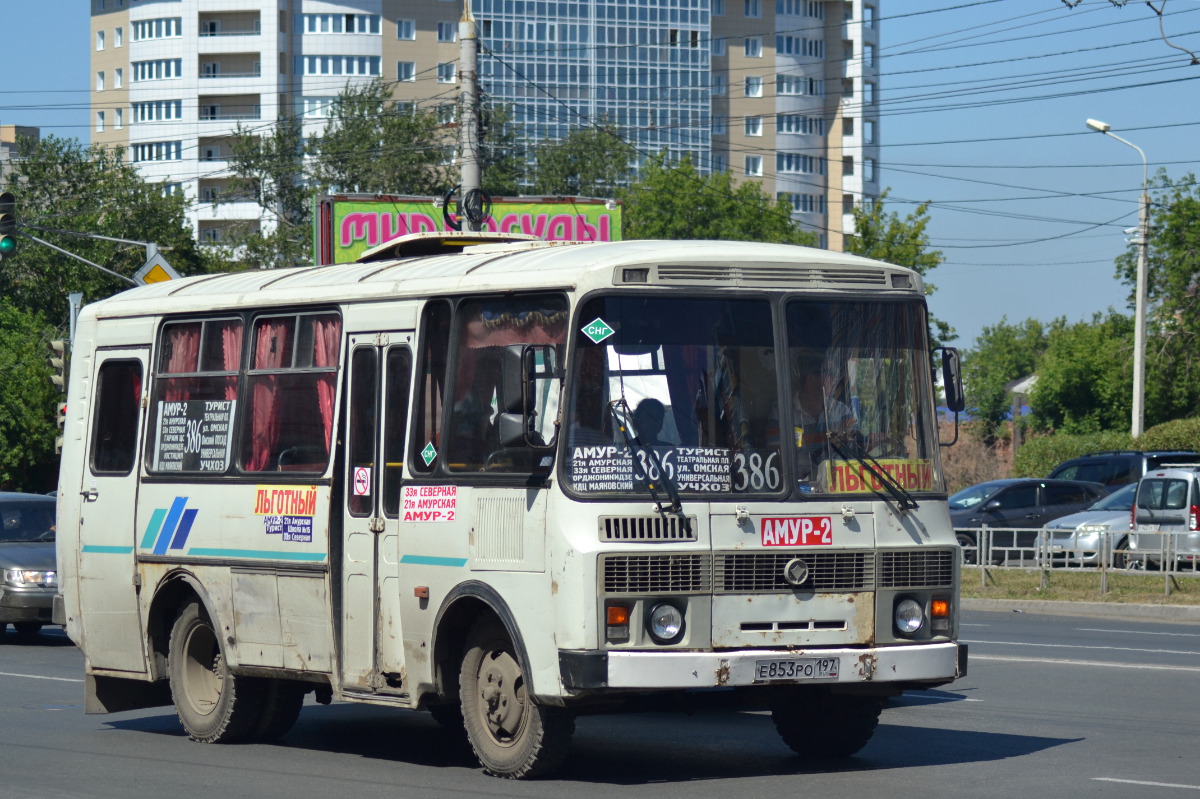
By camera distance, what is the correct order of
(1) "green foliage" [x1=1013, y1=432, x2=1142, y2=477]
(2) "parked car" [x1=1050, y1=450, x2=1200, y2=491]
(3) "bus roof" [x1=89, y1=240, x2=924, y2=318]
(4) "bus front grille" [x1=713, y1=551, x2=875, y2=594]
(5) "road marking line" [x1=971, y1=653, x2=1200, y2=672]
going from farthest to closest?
(1) "green foliage" [x1=1013, y1=432, x2=1142, y2=477] → (2) "parked car" [x1=1050, y1=450, x2=1200, y2=491] → (5) "road marking line" [x1=971, y1=653, x2=1200, y2=672] → (3) "bus roof" [x1=89, y1=240, x2=924, y2=318] → (4) "bus front grille" [x1=713, y1=551, x2=875, y2=594]

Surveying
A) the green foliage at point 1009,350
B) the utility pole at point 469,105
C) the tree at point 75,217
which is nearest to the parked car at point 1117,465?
the utility pole at point 469,105

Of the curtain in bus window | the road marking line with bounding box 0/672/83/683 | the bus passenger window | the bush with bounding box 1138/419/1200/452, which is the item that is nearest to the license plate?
the bus passenger window

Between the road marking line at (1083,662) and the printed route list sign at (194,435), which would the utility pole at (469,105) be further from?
the printed route list sign at (194,435)

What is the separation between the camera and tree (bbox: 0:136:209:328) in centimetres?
Answer: 7762

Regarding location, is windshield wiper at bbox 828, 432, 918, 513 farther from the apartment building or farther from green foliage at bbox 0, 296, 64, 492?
the apartment building

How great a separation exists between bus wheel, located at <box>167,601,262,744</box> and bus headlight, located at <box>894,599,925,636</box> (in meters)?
4.33

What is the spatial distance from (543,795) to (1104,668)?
25.7 feet

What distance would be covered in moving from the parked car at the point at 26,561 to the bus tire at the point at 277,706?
7.76 m

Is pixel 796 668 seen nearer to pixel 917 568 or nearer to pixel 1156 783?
pixel 917 568

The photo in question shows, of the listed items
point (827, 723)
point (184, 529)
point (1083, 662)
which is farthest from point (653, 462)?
point (1083, 662)

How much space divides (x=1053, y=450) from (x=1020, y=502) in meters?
13.9

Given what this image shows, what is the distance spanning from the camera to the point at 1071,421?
80.4 metres

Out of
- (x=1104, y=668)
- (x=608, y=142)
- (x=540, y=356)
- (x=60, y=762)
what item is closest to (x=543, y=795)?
(x=540, y=356)

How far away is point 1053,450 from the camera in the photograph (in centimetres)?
4628
